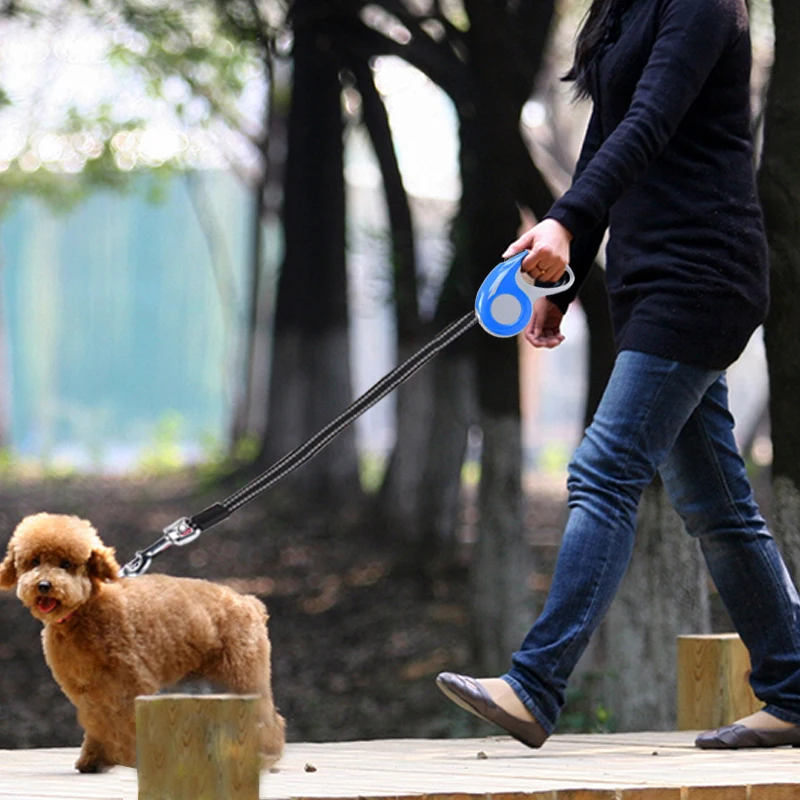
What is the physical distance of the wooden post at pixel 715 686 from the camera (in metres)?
5.40

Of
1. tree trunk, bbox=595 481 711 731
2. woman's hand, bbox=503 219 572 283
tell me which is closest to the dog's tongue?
woman's hand, bbox=503 219 572 283

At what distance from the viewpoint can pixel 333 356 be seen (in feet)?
57.4

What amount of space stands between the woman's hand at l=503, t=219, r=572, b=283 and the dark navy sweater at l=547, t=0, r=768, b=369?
0.04 meters

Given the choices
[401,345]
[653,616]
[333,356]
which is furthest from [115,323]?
[653,616]

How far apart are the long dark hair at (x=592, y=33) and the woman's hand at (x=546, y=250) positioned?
656 millimetres

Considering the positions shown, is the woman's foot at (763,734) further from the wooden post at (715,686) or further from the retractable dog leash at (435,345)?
the retractable dog leash at (435,345)

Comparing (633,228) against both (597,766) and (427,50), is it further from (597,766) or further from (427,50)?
(427,50)

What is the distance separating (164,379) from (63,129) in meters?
7.06

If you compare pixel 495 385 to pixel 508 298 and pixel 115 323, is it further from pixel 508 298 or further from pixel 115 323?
pixel 115 323

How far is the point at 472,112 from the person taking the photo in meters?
10.2

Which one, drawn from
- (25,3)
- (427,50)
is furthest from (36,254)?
(427,50)

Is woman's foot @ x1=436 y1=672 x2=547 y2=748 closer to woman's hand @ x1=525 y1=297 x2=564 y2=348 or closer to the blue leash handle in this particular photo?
the blue leash handle

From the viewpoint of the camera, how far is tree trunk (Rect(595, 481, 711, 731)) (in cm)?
772

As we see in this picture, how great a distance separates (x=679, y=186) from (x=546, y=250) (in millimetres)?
491
